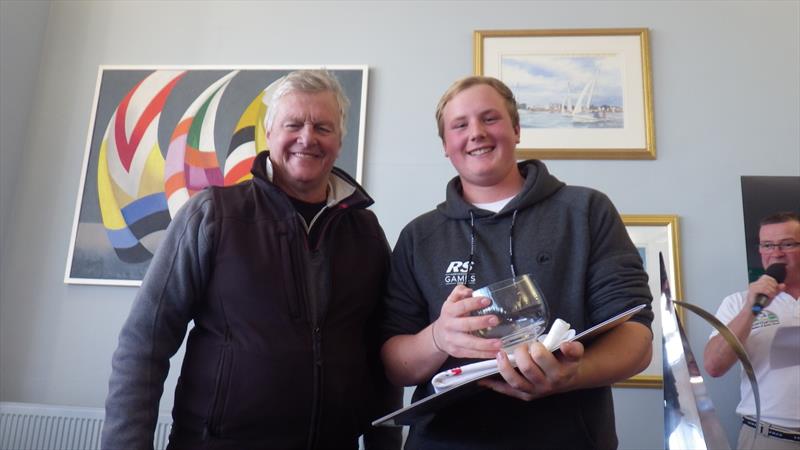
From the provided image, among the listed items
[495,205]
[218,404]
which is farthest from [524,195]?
[218,404]

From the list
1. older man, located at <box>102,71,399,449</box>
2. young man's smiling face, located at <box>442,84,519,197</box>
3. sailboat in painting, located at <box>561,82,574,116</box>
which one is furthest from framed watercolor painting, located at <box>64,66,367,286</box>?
young man's smiling face, located at <box>442,84,519,197</box>

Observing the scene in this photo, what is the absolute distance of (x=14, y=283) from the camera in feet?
6.55

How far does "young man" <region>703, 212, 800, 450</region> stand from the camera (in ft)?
4.89

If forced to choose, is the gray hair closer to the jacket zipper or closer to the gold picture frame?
the jacket zipper

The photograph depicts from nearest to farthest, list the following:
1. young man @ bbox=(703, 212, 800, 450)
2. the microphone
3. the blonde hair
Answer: the blonde hair
young man @ bbox=(703, 212, 800, 450)
the microphone

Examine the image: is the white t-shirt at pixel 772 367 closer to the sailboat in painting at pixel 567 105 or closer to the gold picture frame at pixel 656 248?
the gold picture frame at pixel 656 248

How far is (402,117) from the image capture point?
1970mm

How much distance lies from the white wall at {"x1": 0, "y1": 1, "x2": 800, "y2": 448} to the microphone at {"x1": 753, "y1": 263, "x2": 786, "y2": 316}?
0.08 m

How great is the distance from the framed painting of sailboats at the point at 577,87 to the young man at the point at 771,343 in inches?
18.7

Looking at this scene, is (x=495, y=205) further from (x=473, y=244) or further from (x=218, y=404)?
(x=218, y=404)

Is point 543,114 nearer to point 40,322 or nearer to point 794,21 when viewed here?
point 794,21

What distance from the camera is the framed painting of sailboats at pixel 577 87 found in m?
1.85

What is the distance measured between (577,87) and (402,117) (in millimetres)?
637

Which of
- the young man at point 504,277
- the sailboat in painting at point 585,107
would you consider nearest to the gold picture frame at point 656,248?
the sailboat in painting at point 585,107
